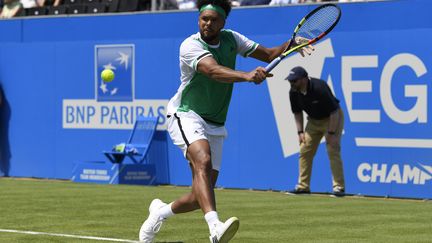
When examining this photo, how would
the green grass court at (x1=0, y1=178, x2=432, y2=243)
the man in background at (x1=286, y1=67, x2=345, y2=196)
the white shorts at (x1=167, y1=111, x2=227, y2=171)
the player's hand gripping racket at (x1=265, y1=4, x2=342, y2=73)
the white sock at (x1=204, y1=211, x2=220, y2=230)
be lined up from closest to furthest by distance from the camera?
the white sock at (x1=204, y1=211, x2=220, y2=230) < the white shorts at (x1=167, y1=111, x2=227, y2=171) < the player's hand gripping racket at (x1=265, y1=4, x2=342, y2=73) < the green grass court at (x1=0, y1=178, x2=432, y2=243) < the man in background at (x1=286, y1=67, x2=345, y2=196)

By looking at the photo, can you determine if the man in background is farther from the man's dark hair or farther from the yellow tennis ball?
the man's dark hair

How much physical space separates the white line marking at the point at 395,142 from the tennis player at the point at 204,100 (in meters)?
6.66

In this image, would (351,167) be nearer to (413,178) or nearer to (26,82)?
(413,178)

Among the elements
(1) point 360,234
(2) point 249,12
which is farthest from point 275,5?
(1) point 360,234

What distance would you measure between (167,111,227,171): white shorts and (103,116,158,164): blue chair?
9400 mm

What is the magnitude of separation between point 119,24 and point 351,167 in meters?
5.22

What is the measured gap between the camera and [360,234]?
31.4ft

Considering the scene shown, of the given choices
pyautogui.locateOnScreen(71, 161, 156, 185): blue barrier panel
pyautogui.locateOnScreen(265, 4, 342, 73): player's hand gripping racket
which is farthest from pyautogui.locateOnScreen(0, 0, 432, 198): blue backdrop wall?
pyautogui.locateOnScreen(265, 4, 342, 73): player's hand gripping racket

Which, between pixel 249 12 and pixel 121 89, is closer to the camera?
pixel 249 12

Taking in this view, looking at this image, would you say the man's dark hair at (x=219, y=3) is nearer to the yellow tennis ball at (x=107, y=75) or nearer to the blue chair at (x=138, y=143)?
the blue chair at (x=138, y=143)

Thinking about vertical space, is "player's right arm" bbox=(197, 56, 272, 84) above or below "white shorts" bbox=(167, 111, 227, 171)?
above

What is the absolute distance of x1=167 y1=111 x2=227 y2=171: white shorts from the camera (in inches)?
313

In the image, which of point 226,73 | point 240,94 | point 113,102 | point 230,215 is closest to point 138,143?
point 113,102

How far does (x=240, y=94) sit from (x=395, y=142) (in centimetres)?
295
